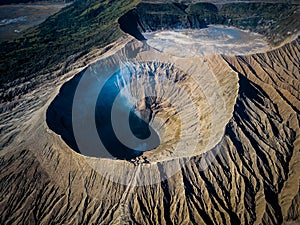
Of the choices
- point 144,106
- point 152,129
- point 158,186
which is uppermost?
point 158,186

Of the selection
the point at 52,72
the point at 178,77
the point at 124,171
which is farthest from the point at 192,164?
the point at 52,72

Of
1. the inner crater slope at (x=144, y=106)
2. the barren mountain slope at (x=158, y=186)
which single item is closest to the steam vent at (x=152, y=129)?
the barren mountain slope at (x=158, y=186)

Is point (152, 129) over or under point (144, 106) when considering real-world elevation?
under

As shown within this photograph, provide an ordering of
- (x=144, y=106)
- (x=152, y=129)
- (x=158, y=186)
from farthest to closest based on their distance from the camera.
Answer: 1. (x=144, y=106)
2. (x=152, y=129)
3. (x=158, y=186)

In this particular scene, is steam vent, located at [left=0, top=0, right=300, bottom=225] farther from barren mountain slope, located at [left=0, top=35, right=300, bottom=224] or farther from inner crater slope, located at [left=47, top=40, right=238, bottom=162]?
inner crater slope, located at [left=47, top=40, right=238, bottom=162]

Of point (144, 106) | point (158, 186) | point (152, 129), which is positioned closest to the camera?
point (158, 186)

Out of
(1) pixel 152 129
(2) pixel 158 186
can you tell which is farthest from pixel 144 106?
(2) pixel 158 186

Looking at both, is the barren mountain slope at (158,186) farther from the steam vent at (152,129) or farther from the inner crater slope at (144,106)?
the inner crater slope at (144,106)

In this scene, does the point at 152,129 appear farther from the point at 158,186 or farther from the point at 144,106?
the point at 158,186
